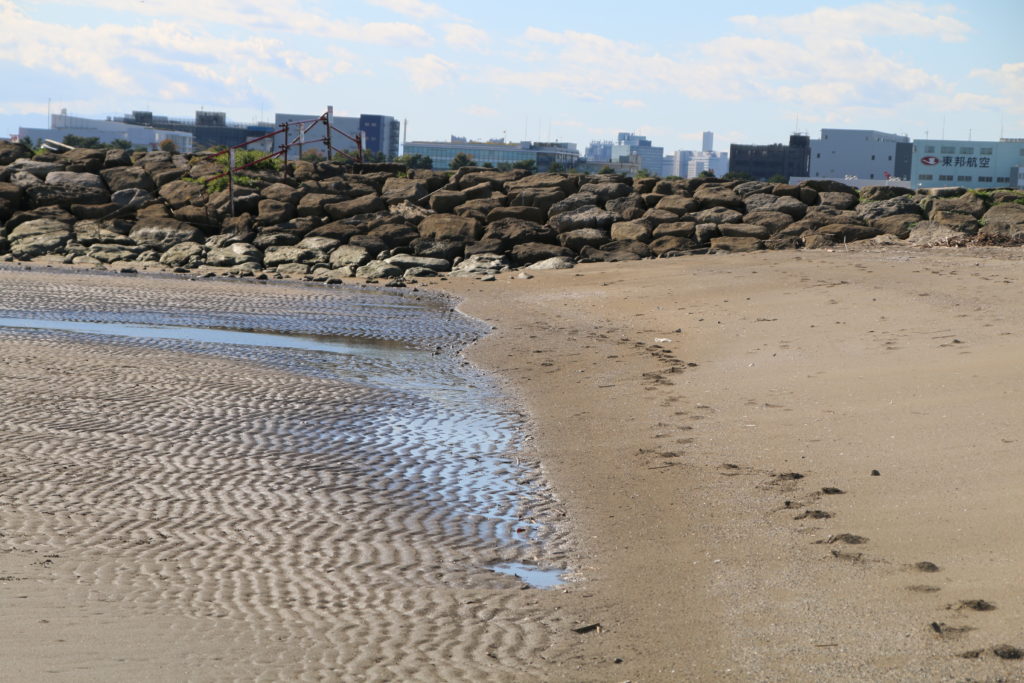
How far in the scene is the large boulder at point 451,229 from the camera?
28.9 meters

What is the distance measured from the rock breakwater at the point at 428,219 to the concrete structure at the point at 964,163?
84140 mm

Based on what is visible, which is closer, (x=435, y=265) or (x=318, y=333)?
(x=318, y=333)

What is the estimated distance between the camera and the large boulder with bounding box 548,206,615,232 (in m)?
29.3

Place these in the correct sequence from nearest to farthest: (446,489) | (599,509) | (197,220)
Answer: (599,509), (446,489), (197,220)

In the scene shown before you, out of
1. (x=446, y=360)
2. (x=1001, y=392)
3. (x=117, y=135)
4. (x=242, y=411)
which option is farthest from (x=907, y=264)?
(x=117, y=135)

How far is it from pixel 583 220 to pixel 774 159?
374 ft

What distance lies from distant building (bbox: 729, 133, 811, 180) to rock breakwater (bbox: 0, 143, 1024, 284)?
107476mm

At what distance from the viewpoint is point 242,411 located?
36.2ft

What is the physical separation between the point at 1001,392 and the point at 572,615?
18.4 ft

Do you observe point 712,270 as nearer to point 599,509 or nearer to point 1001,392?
point 1001,392

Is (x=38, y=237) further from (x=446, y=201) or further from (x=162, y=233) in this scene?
(x=446, y=201)

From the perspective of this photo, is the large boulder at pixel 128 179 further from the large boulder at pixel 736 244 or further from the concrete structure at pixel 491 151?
the concrete structure at pixel 491 151

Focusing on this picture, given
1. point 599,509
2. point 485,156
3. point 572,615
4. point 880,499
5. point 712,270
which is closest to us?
point 572,615

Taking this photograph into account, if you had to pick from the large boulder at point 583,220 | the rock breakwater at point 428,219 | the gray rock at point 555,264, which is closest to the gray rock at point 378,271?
the rock breakwater at point 428,219
